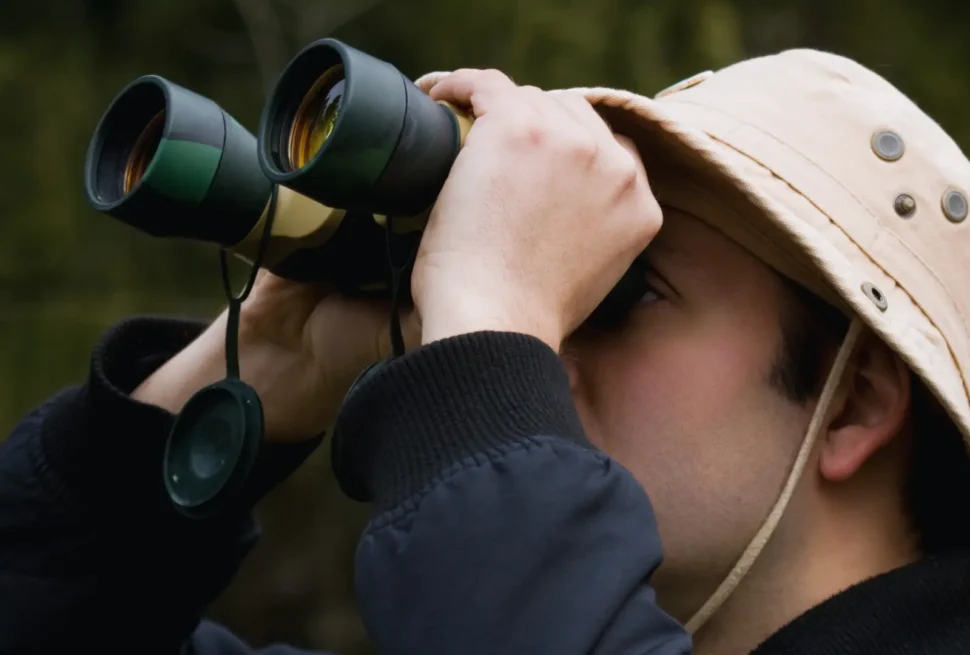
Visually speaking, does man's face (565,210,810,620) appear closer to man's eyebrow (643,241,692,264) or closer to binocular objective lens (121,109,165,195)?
man's eyebrow (643,241,692,264)

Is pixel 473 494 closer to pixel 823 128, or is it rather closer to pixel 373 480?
pixel 373 480

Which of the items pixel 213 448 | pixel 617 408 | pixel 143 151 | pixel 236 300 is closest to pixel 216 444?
pixel 213 448

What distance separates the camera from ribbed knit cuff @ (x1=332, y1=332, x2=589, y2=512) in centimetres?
85

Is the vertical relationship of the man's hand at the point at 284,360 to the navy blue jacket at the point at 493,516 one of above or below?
below

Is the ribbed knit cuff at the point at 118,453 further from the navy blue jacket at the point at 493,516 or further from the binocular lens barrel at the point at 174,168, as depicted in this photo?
the navy blue jacket at the point at 493,516

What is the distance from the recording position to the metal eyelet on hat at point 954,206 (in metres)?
1.18

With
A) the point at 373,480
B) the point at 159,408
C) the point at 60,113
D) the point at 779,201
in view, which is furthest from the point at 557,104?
the point at 60,113

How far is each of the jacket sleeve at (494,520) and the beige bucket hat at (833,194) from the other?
0.32m

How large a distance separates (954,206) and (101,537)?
0.99m

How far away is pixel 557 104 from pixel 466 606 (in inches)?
17.4

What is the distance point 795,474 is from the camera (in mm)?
1162

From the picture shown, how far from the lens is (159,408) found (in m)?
1.37

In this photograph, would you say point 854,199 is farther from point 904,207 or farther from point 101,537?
point 101,537

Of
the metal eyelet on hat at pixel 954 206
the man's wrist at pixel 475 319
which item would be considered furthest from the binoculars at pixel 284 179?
the metal eyelet on hat at pixel 954 206
